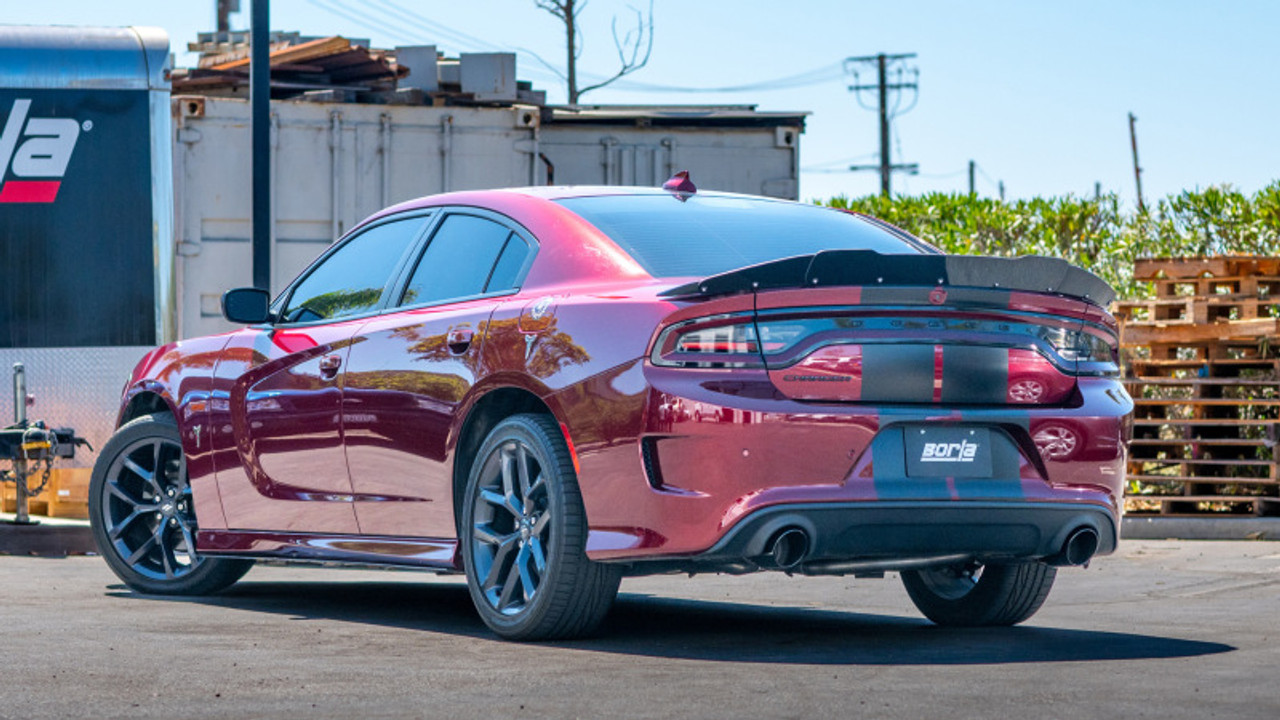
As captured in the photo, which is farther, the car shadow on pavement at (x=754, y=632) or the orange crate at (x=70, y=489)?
the orange crate at (x=70, y=489)

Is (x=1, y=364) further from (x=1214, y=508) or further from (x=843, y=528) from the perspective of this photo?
Result: (x=1214, y=508)

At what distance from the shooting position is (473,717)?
471 cm

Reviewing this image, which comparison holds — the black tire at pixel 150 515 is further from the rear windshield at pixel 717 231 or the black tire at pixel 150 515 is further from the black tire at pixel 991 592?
the black tire at pixel 991 592

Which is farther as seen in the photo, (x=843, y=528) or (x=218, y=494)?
(x=218, y=494)

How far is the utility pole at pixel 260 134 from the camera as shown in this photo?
1484 cm

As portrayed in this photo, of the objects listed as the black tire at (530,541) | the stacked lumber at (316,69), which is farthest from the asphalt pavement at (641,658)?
the stacked lumber at (316,69)

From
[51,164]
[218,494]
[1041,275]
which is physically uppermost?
[51,164]

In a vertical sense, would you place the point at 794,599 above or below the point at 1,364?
below

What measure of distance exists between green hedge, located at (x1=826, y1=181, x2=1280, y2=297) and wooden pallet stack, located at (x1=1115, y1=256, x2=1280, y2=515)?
2506 mm

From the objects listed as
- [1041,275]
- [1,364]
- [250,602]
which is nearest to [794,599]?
[250,602]

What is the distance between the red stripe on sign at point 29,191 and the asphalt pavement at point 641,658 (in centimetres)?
396

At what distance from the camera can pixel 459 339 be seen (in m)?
6.51

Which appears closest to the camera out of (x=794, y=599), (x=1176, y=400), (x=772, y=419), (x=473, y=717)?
(x=473, y=717)

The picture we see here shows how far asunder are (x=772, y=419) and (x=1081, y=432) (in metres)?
1.10
